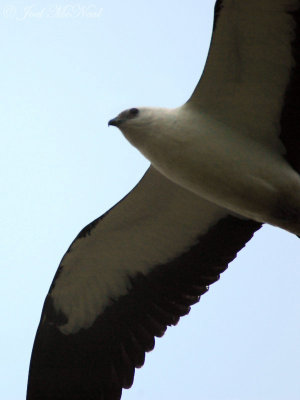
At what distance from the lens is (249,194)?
25.9ft

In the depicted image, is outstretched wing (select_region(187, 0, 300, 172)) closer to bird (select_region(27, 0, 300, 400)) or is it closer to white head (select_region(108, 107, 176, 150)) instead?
bird (select_region(27, 0, 300, 400))

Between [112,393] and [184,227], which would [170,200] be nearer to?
[184,227]

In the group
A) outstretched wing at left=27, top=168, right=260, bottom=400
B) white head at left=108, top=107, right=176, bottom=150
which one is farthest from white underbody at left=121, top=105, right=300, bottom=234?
outstretched wing at left=27, top=168, right=260, bottom=400

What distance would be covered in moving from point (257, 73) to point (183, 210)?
5.97ft

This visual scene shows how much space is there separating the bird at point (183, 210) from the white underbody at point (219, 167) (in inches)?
0.4

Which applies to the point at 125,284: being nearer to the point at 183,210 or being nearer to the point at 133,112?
the point at 183,210

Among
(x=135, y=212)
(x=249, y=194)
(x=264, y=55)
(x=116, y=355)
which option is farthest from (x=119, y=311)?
(x=264, y=55)

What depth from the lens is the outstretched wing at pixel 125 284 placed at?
29.1 feet

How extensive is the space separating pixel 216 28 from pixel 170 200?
207 cm

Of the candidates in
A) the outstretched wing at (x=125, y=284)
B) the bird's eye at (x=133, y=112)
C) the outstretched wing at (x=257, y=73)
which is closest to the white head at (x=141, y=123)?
the bird's eye at (x=133, y=112)

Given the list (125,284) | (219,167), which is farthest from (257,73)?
(125,284)

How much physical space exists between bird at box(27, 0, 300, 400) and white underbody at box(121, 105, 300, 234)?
0.01 m

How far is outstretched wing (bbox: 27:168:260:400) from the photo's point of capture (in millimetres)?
8875

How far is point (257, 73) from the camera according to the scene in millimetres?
7980
